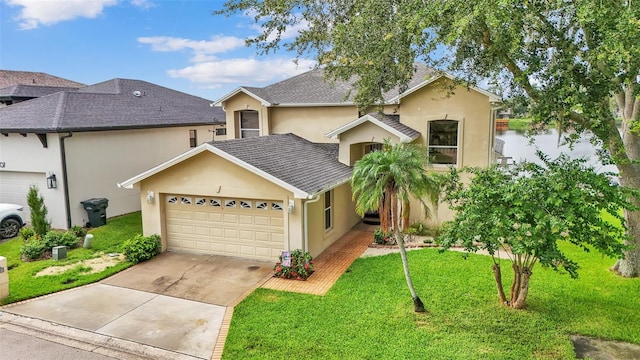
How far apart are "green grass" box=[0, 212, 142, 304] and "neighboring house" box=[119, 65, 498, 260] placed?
79.9 inches

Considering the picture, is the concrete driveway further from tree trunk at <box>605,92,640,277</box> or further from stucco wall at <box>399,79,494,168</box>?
tree trunk at <box>605,92,640,277</box>

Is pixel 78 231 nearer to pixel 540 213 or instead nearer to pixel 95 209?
pixel 95 209

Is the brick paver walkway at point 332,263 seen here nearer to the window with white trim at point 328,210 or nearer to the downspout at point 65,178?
the window with white trim at point 328,210

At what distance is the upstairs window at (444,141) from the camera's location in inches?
638

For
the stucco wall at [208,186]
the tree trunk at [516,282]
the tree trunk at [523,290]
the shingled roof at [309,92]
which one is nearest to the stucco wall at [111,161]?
the shingled roof at [309,92]

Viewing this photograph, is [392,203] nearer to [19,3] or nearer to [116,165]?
[116,165]

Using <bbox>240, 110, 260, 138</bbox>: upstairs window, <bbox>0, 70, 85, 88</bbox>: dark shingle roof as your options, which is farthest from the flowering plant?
<bbox>0, 70, 85, 88</bbox>: dark shingle roof

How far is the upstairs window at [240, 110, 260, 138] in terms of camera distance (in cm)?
1969

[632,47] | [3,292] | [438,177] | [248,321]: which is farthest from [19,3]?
[632,47]

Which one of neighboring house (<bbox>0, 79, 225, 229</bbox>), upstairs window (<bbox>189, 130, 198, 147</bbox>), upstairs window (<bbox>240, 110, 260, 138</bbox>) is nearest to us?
neighboring house (<bbox>0, 79, 225, 229</bbox>)

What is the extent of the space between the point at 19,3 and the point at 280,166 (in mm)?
15534

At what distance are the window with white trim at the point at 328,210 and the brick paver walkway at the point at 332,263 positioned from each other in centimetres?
71

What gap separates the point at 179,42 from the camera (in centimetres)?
2409

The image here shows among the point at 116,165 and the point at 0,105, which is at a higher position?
the point at 0,105
